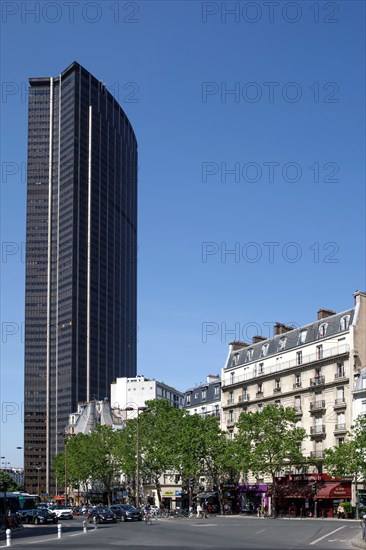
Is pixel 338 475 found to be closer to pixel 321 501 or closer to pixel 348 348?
pixel 321 501

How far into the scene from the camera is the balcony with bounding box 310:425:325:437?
85562 mm

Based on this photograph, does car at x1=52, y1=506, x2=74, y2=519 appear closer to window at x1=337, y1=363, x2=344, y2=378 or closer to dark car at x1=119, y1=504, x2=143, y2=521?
dark car at x1=119, y1=504, x2=143, y2=521

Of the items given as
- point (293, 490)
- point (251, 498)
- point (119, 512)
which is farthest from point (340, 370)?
point (119, 512)

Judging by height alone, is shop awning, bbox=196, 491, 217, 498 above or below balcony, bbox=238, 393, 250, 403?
below

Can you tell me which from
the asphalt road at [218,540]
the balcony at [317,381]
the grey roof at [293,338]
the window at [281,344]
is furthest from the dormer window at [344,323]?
the asphalt road at [218,540]

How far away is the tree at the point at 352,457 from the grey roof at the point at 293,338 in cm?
1417

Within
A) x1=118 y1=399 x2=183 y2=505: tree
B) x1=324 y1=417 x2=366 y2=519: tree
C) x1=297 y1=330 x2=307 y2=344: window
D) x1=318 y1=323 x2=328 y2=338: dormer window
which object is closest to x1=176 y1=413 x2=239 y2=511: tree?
x1=118 y1=399 x2=183 y2=505: tree

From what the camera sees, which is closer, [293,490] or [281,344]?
[293,490]

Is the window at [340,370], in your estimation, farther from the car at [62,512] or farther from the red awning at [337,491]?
the car at [62,512]

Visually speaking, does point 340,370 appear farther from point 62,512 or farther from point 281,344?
point 62,512

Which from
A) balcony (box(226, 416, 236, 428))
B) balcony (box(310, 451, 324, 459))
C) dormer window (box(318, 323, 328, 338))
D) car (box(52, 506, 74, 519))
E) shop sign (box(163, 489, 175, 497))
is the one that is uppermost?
dormer window (box(318, 323, 328, 338))

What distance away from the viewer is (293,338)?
315ft

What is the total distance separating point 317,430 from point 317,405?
103 inches

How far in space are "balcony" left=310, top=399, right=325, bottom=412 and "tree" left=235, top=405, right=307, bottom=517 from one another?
2767mm
